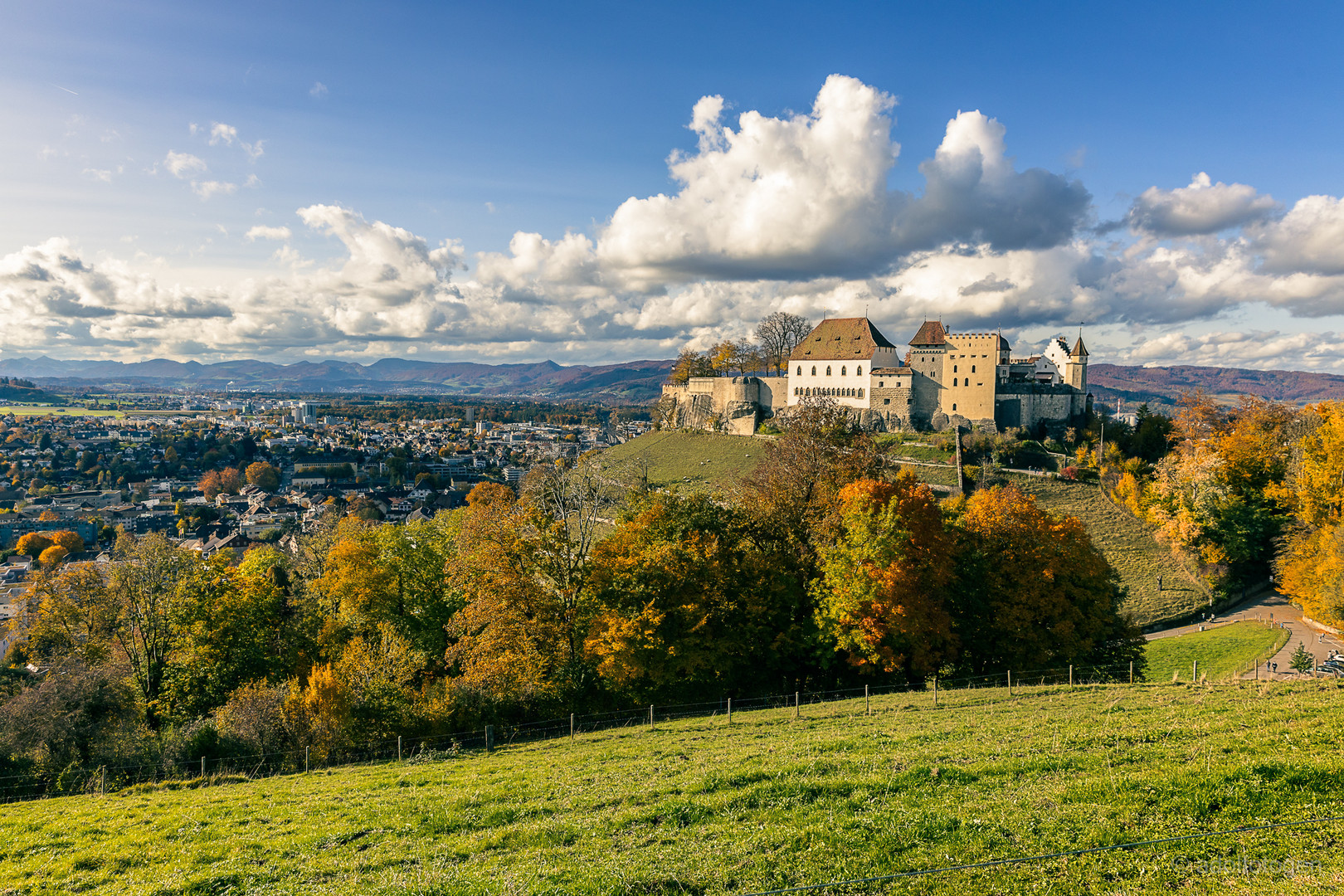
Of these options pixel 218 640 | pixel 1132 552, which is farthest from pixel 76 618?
pixel 1132 552

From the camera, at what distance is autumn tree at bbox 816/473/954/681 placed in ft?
67.7

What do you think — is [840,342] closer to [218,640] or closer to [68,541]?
[218,640]

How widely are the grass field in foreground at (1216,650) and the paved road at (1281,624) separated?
44 cm

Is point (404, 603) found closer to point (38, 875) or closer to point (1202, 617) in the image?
point (38, 875)

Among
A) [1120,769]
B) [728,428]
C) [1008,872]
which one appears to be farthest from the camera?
[728,428]

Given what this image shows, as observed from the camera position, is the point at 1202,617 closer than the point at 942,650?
No

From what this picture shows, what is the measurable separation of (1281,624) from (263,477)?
134 meters

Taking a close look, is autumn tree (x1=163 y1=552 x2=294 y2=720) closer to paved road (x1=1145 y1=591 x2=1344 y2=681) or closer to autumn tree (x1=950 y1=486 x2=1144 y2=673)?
autumn tree (x1=950 y1=486 x2=1144 y2=673)

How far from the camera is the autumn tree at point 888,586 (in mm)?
20641

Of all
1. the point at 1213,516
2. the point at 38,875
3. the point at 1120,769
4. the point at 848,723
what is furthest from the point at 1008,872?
the point at 1213,516

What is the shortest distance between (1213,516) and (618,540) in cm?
4049

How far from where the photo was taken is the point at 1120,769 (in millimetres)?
8359

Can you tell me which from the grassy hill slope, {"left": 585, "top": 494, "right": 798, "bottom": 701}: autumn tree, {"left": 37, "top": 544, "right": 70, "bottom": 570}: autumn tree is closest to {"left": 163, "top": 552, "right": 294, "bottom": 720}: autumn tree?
{"left": 585, "top": 494, "right": 798, "bottom": 701}: autumn tree

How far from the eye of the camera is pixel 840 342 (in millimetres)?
68562
